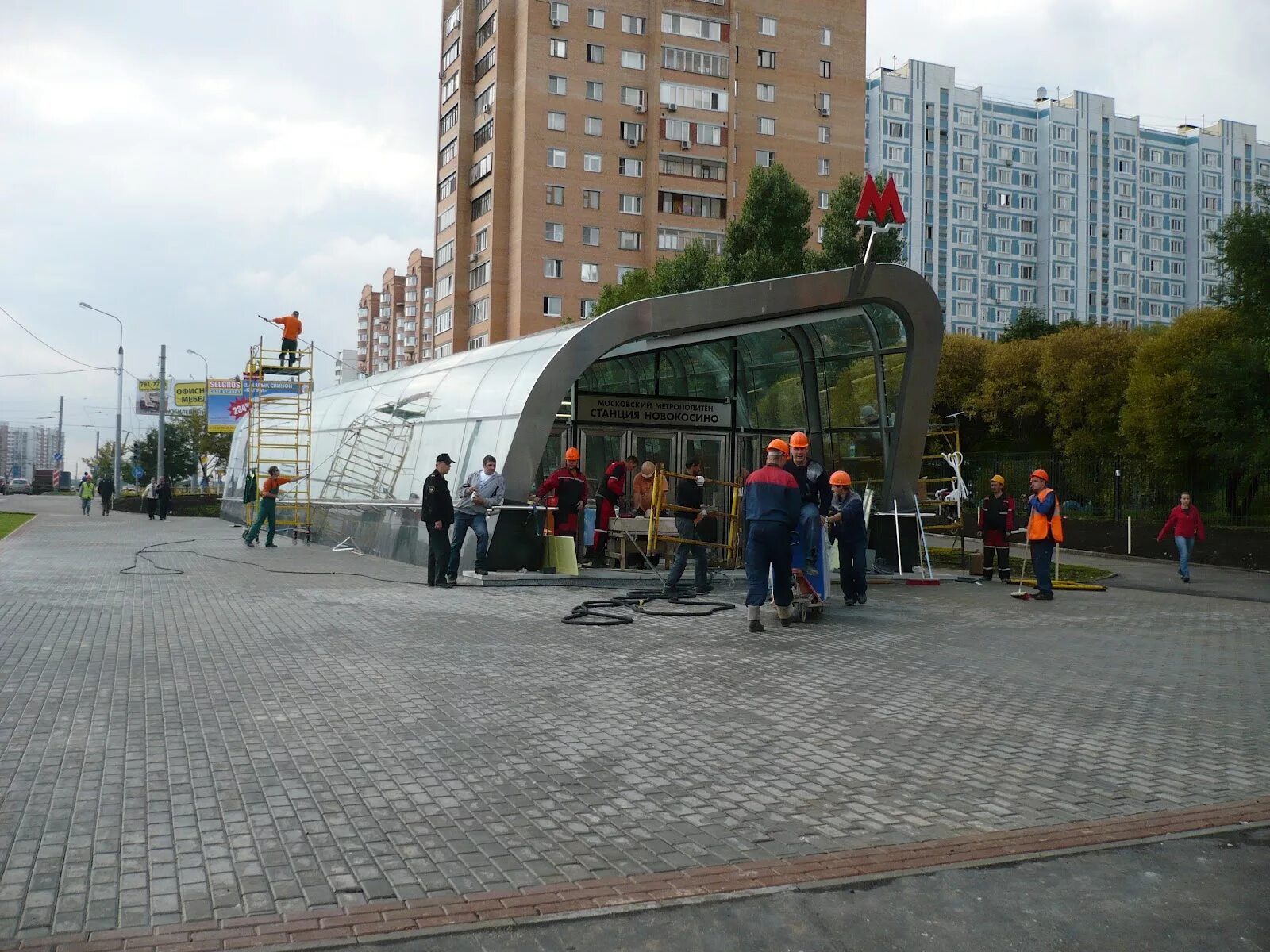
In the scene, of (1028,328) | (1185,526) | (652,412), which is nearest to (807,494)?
(652,412)

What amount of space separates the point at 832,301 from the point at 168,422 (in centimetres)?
8627

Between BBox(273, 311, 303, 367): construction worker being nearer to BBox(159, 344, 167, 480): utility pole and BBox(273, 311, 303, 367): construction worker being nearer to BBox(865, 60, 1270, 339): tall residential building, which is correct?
BBox(159, 344, 167, 480): utility pole

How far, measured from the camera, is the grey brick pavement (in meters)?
4.67

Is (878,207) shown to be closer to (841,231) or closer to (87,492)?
(841,231)

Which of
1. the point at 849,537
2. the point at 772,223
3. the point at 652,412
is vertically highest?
the point at 772,223

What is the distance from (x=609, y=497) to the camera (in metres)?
18.5

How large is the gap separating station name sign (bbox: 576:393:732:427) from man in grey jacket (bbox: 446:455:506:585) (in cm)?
387

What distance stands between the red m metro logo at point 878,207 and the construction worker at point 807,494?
5563 mm

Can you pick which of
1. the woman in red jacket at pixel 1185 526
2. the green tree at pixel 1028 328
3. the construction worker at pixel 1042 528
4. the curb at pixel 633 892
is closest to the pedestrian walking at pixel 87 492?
the woman in red jacket at pixel 1185 526

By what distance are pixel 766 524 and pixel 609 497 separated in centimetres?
716

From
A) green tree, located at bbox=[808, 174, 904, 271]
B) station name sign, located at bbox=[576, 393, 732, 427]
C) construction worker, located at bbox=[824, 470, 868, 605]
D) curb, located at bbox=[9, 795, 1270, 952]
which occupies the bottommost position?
curb, located at bbox=[9, 795, 1270, 952]

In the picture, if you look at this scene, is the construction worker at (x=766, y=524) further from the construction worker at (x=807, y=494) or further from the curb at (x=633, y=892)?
the curb at (x=633, y=892)

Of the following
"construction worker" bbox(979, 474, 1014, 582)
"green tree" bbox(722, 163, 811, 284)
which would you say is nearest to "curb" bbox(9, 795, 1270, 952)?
"construction worker" bbox(979, 474, 1014, 582)

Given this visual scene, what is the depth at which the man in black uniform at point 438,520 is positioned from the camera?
52.0 feet
